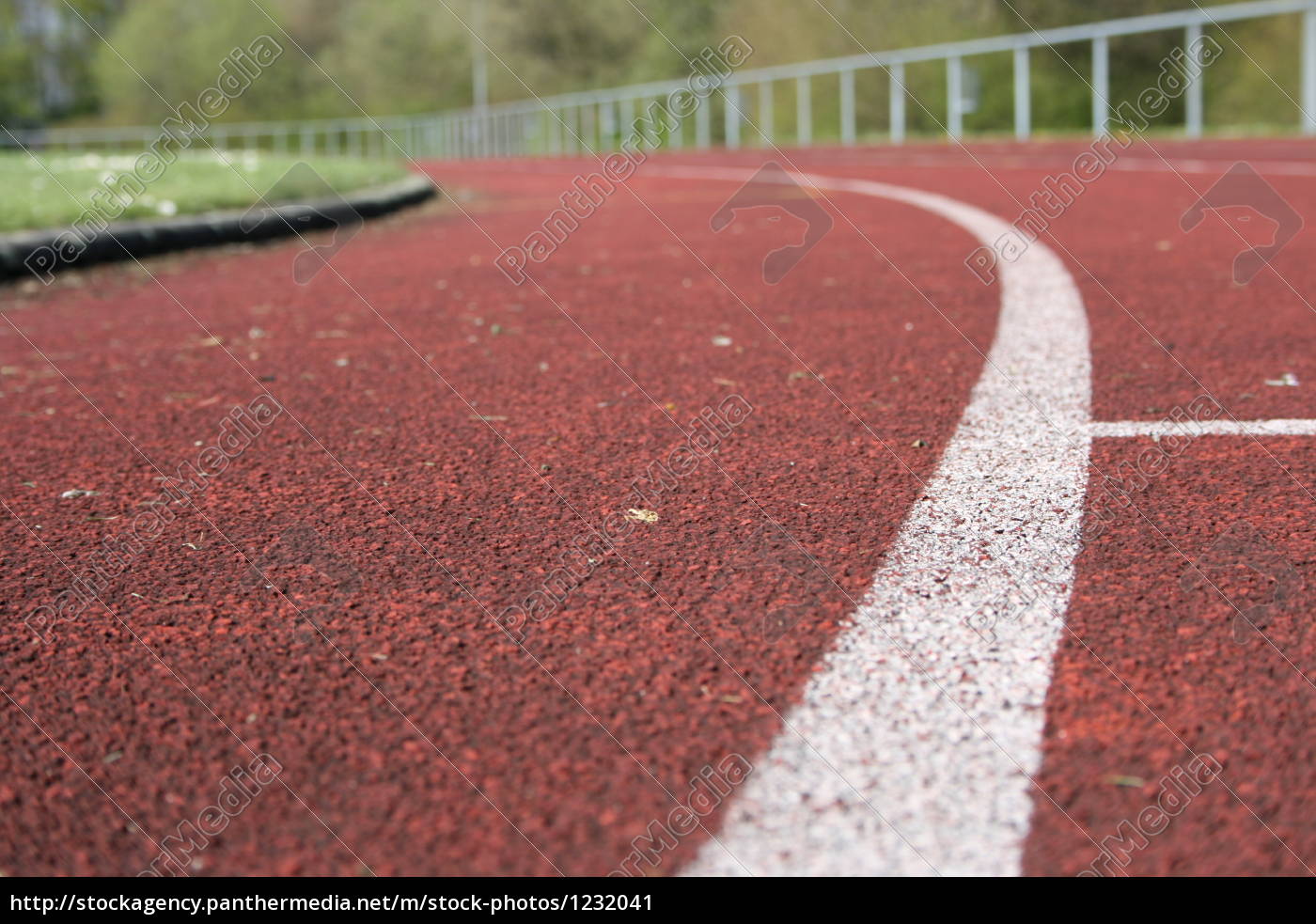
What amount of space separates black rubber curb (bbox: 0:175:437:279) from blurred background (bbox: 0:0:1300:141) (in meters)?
11.2

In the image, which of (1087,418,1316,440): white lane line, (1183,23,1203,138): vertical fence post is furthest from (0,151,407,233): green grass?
(1183,23,1203,138): vertical fence post

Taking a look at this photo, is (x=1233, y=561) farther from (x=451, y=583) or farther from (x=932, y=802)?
(x=451, y=583)

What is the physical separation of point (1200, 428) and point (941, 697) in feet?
5.20

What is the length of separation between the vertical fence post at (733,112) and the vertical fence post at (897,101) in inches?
201

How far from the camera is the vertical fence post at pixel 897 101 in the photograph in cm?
2083

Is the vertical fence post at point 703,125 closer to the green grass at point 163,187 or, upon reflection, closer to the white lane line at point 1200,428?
the green grass at point 163,187

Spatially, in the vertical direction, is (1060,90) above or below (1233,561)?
below

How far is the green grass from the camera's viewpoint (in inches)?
344

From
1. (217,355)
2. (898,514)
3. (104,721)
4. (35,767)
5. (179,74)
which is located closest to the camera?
(35,767)

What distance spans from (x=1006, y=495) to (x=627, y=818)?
4.18 feet

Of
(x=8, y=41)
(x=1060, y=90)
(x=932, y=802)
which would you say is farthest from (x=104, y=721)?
(x=8, y=41)

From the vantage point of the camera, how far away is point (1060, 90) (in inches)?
1129

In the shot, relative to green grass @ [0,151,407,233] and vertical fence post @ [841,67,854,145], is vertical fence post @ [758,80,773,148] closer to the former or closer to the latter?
vertical fence post @ [841,67,854,145]

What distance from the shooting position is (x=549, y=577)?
2.19 m
